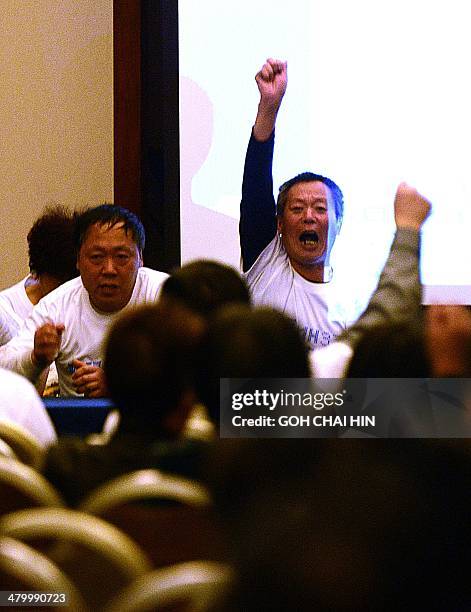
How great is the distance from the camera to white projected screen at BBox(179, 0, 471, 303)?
11.9 ft

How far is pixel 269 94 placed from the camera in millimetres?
3438

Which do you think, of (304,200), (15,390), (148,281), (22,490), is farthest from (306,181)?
(22,490)

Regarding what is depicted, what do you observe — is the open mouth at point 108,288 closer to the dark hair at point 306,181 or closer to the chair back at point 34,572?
the dark hair at point 306,181

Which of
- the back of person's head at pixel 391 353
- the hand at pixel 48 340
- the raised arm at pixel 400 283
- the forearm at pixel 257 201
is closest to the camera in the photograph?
the back of person's head at pixel 391 353

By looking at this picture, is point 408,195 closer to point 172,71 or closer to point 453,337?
point 453,337

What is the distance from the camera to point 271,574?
625 mm

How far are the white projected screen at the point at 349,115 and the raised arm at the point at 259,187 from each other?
11.3 inches

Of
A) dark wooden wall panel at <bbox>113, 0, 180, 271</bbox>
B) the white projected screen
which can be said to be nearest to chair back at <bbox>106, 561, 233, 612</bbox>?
the white projected screen

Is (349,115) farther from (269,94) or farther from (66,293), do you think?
(66,293)

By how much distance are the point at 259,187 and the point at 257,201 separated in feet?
0.15

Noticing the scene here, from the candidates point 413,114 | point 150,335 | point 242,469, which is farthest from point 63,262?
point 242,469

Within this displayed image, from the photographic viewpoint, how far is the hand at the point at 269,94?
338cm

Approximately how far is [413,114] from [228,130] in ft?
2.17

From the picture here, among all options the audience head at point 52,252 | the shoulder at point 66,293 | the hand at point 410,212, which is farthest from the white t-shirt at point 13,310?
the hand at point 410,212
